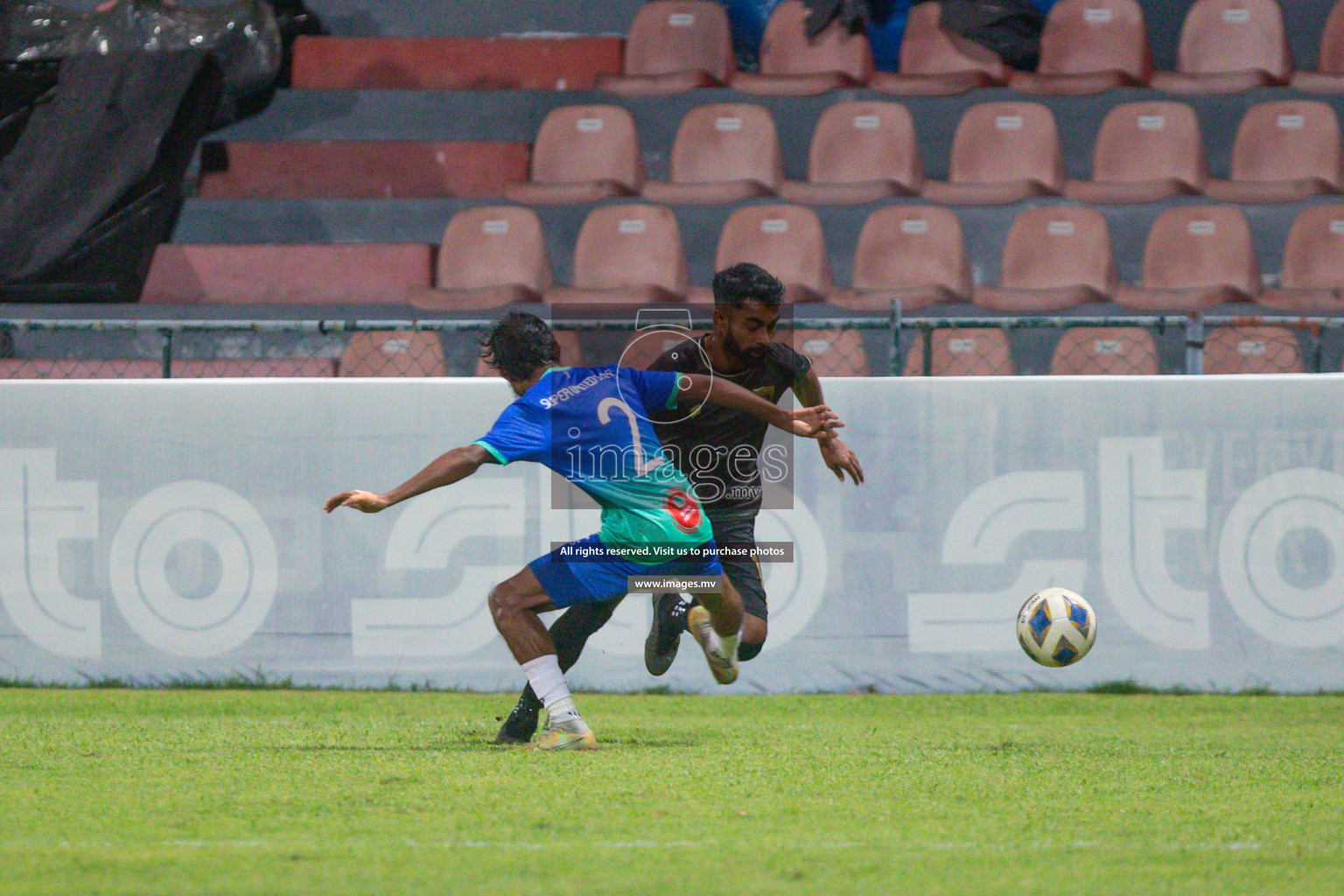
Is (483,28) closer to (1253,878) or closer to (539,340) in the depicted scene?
(539,340)

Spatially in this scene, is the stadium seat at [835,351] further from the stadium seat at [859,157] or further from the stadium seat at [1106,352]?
the stadium seat at [859,157]

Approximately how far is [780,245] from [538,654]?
20.9 feet

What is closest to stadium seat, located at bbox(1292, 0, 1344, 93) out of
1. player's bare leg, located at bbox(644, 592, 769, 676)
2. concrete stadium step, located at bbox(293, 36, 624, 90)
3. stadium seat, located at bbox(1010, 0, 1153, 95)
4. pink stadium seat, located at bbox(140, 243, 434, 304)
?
stadium seat, located at bbox(1010, 0, 1153, 95)

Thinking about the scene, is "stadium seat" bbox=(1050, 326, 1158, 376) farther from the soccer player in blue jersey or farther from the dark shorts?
the soccer player in blue jersey

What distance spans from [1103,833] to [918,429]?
15.8 feet

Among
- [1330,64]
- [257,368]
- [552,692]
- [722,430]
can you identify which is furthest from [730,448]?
[1330,64]

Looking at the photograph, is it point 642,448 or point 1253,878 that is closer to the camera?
point 1253,878

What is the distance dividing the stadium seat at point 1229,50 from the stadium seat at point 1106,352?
385 centimetres

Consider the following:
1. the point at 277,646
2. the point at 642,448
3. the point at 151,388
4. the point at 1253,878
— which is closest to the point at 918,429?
the point at 642,448

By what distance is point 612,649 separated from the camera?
9141 millimetres

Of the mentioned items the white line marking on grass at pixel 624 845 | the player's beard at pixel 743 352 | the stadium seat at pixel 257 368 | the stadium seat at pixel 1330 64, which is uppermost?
the stadium seat at pixel 1330 64

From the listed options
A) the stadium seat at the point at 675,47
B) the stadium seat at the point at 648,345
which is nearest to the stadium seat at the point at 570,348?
the stadium seat at the point at 648,345

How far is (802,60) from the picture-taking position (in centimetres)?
1400

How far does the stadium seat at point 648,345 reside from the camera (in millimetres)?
9234
